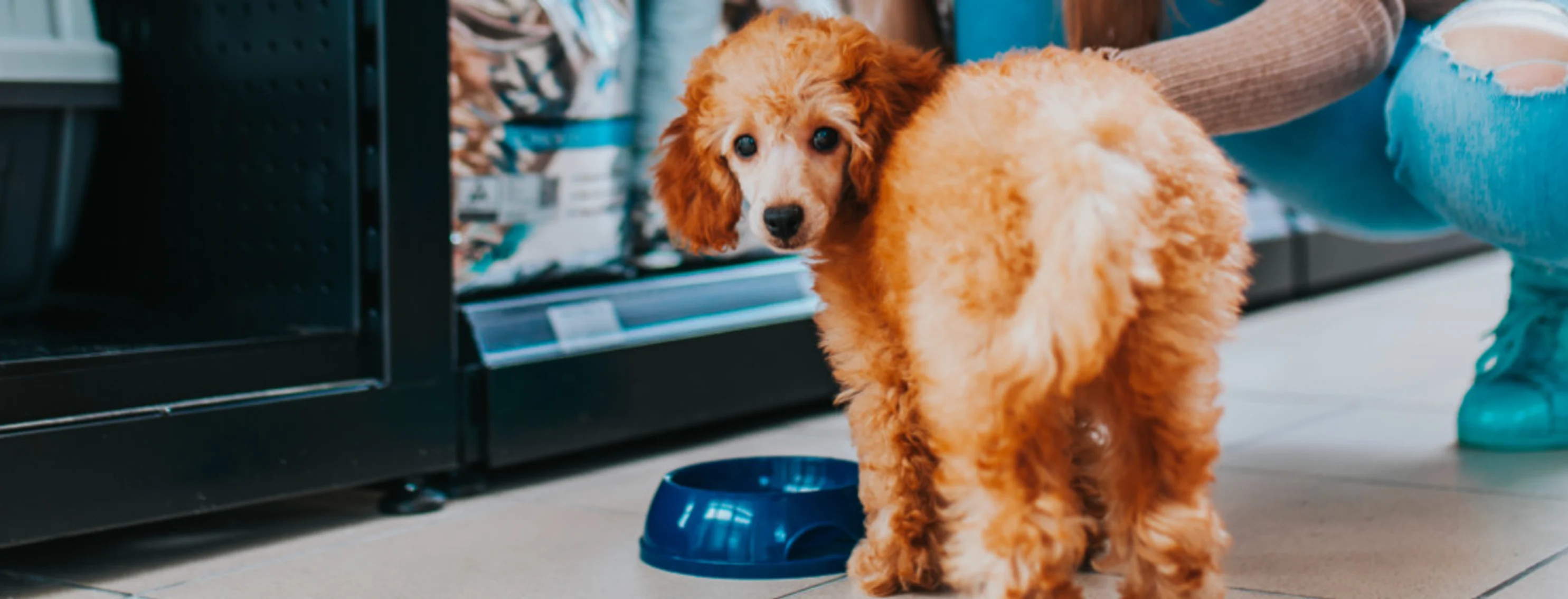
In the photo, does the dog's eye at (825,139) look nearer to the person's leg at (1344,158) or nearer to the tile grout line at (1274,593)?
the tile grout line at (1274,593)

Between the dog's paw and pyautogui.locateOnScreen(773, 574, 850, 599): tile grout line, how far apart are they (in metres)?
0.04

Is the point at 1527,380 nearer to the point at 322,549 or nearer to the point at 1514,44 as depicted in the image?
the point at 1514,44

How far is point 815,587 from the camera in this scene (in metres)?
1.31

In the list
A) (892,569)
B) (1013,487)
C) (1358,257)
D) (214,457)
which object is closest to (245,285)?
(214,457)

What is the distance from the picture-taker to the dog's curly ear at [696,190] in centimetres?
122

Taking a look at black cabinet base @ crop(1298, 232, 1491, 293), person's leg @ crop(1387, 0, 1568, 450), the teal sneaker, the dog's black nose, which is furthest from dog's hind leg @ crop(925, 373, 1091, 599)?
black cabinet base @ crop(1298, 232, 1491, 293)

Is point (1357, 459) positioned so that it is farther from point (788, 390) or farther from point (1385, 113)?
point (788, 390)

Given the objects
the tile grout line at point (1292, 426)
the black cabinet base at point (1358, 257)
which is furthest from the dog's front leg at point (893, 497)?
the black cabinet base at point (1358, 257)

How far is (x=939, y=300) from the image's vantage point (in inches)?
38.0

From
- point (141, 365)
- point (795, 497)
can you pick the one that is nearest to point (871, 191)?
point (795, 497)

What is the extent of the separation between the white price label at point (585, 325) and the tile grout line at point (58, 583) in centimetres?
63

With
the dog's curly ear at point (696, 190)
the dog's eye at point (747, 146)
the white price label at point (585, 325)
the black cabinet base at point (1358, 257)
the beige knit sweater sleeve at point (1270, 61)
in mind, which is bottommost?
the black cabinet base at point (1358, 257)

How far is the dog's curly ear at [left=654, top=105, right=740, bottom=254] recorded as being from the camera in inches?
48.2

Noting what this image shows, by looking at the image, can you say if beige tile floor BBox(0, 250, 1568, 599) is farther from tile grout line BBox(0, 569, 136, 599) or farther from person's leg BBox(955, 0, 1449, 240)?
person's leg BBox(955, 0, 1449, 240)
